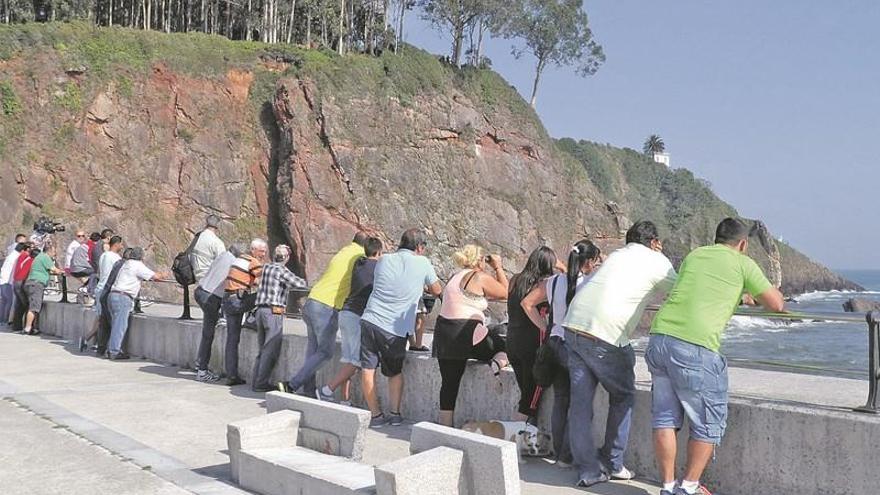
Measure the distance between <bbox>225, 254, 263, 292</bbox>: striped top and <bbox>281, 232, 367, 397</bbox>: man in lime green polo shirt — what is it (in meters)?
1.87

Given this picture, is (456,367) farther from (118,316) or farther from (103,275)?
(103,275)

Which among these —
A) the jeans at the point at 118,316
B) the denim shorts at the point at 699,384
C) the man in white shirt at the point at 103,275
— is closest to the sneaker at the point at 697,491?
the denim shorts at the point at 699,384

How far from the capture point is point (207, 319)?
1233cm

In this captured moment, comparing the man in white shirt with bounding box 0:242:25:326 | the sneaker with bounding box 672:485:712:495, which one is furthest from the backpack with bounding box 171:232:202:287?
the sneaker with bounding box 672:485:712:495

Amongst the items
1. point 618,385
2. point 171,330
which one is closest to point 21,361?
point 171,330

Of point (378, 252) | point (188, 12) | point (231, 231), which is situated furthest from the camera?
point (188, 12)

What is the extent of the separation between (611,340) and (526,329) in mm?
1252

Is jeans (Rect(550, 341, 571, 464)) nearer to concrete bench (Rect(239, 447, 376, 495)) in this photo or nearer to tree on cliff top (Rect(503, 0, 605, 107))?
concrete bench (Rect(239, 447, 376, 495))

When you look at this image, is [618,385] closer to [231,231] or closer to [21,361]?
[21,361]

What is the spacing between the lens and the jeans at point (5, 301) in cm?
1956

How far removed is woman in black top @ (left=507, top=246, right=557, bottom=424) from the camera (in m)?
7.57

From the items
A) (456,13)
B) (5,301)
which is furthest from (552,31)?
(5,301)

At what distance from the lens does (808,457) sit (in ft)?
19.7

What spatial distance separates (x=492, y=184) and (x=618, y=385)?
4908cm
